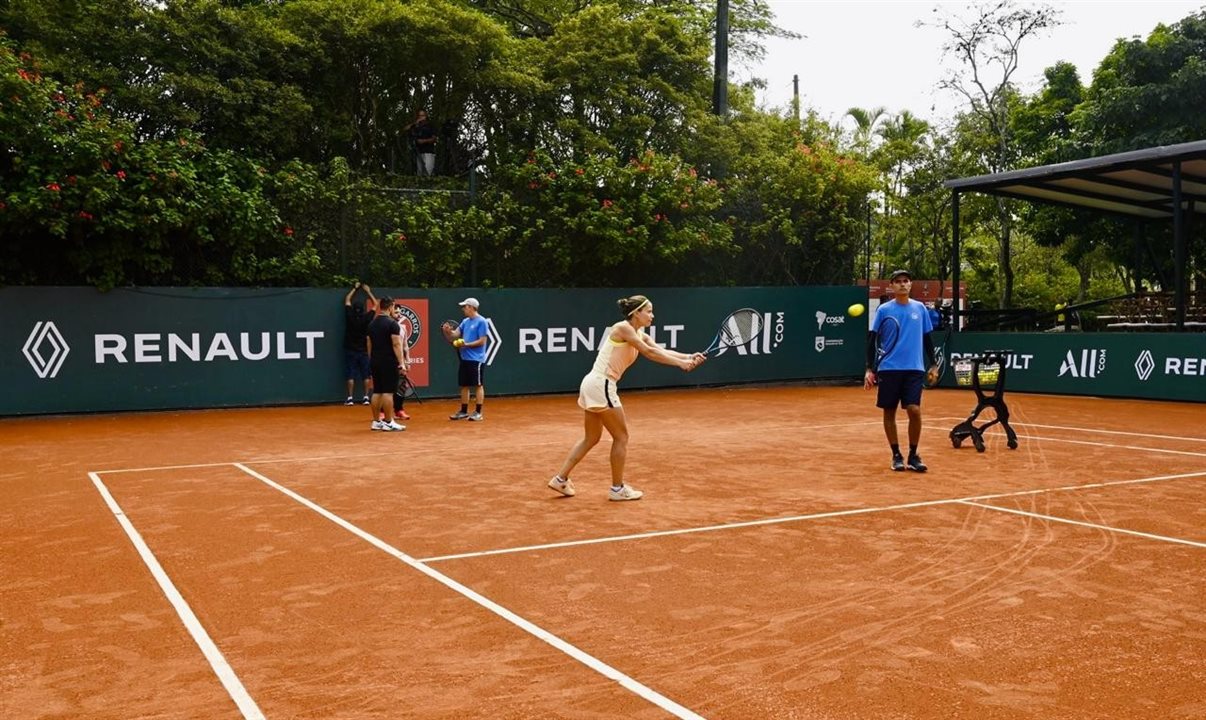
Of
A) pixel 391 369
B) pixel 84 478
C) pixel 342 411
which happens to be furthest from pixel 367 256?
pixel 84 478

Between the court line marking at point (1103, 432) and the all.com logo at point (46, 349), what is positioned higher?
the all.com logo at point (46, 349)

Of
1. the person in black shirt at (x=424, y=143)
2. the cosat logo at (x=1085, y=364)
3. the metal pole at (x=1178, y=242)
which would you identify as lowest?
the cosat logo at (x=1085, y=364)

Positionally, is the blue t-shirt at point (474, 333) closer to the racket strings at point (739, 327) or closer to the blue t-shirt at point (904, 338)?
the racket strings at point (739, 327)

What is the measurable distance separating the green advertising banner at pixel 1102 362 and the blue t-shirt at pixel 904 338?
972 cm

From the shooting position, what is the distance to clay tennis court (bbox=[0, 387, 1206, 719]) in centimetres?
410

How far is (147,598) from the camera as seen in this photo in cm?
548

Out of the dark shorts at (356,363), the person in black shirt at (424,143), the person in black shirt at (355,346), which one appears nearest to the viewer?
the person in black shirt at (355,346)

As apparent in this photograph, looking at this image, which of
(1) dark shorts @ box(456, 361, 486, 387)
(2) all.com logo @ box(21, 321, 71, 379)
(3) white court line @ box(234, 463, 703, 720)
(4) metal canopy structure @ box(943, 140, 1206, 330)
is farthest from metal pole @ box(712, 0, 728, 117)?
(3) white court line @ box(234, 463, 703, 720)

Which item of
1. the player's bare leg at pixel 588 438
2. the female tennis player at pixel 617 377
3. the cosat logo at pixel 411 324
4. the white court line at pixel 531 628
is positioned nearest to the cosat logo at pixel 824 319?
the cosat logo at pixel 411 324

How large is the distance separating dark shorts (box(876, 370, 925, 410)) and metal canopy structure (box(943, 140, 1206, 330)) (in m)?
11.3

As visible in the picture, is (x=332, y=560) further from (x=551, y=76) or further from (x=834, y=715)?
(x=551, y=76)

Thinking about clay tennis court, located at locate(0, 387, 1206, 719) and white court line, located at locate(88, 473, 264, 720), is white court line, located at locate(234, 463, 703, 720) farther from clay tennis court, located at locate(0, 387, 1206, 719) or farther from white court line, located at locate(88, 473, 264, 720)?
white court line, located at locate(88, 473, 264, 720)

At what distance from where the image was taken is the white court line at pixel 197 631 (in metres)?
3.96

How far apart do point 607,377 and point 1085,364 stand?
49.5 feet
